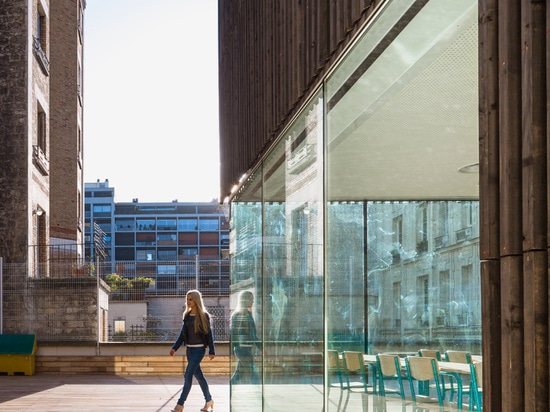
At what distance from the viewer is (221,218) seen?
13038 cm

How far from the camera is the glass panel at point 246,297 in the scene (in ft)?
30.7

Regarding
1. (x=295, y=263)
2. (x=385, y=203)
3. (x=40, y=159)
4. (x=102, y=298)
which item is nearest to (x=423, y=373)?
(x=385, y=203)

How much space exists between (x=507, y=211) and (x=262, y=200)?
6.38m

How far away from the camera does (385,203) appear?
465 cm

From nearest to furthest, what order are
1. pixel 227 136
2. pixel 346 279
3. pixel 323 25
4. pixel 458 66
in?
pixel 458 66 → pixel 346 279 → pixel 323 25 → pixel 227 136

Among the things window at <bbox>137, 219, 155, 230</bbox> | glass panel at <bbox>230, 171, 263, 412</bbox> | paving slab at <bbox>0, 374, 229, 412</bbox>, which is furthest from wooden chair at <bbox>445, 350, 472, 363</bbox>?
window at <bbox>137, 219, 155, 230</bbox>

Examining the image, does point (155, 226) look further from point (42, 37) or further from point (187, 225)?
point (42, 37)

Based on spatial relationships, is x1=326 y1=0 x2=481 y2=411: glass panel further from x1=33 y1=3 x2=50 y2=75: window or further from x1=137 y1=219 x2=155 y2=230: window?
x1=137 y1=219 x2=155 y2=230: window

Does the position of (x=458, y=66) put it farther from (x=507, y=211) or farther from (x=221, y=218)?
(x=221, y=218)

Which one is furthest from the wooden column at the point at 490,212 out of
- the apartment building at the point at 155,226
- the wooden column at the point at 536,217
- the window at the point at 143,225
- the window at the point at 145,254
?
the window at the point at 143,225

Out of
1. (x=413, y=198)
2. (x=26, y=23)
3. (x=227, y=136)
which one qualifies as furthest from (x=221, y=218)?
(x=413, y=198)

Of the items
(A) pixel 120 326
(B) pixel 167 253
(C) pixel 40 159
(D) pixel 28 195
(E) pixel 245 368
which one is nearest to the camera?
(E) pixel 245 368

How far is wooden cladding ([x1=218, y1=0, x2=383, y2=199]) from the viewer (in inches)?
220

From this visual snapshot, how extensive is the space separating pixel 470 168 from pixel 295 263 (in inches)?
140
